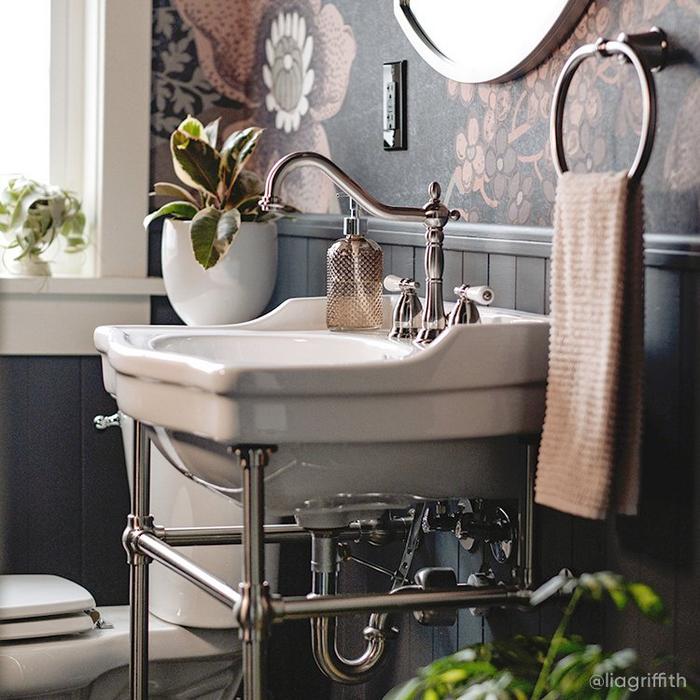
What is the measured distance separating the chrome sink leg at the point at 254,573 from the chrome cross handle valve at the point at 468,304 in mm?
310

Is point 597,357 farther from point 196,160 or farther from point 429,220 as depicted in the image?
point 196,160

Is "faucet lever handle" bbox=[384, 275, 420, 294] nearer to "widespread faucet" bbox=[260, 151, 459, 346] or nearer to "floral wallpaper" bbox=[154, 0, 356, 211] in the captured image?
"widespread faucet" bbox=[260, 151, 459, 346]

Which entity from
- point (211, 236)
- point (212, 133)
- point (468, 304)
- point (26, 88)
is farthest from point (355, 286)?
point (26, 88)

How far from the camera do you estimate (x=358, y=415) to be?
1199mm

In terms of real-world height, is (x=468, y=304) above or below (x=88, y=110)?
below

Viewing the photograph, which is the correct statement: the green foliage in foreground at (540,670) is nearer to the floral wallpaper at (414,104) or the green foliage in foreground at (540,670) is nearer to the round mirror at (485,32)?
the floral wallpaper at (414,104)

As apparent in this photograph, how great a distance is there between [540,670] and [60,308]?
5.25ft

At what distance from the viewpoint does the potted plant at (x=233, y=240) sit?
2.14 meters

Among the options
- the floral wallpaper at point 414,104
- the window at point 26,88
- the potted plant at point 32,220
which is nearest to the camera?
the floral wallpaper at point 414,104

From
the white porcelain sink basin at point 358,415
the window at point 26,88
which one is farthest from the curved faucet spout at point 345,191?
the window at point 26,88

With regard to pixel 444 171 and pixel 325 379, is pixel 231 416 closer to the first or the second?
pixel 325 379

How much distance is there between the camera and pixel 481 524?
4.88 feet

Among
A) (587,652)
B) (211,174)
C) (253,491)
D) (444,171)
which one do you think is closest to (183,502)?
(211,174)

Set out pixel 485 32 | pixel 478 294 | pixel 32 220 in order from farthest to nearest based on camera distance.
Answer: pixel 32 220, pixel 485 32, pixel 478 294
